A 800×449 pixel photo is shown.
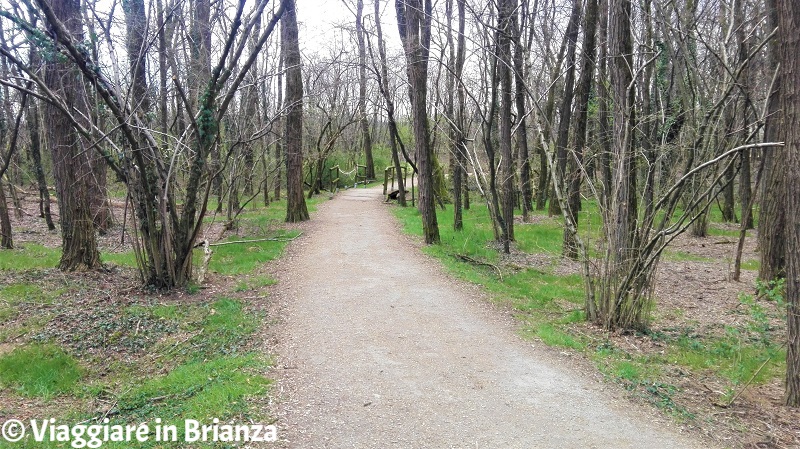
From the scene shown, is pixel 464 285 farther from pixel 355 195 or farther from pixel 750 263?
pixel 355 195

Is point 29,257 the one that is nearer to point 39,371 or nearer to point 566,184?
point 39,371

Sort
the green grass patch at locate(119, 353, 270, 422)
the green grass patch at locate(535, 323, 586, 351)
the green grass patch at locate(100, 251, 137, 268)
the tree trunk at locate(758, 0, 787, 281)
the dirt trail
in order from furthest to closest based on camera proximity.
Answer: the green grass patch at locate(100, 251, 137, 268) < the tree trunk at locate(758, 0, 787, 281) < the green grass patch at locate(535, 323, 586, 351) < the green grass patch at locate(119, 353, 270, 422) < the dirt trail

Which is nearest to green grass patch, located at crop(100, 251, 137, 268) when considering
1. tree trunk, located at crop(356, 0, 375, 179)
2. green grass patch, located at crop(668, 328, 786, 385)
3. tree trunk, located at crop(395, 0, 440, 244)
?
tree trunk, located at crop(395, 0, 440, 244)

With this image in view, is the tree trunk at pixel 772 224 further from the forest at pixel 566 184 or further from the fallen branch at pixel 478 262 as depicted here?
the fallen branch at pixel 478 262

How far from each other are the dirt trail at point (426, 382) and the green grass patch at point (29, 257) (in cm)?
484

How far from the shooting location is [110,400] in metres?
4.83

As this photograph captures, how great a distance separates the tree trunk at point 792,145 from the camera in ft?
13.4

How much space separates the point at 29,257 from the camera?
9.85 metres

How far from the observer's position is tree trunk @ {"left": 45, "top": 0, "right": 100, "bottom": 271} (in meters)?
8.39

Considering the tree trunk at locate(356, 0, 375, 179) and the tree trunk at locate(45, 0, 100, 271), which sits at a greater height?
the tree trunk at locate(356, 0, 375, 179)

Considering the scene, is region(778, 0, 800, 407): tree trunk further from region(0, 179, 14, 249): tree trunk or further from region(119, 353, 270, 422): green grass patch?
region(0, 179, 14, 249): tree trunk

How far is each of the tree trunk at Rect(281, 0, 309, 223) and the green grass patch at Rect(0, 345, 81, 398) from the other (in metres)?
10.0

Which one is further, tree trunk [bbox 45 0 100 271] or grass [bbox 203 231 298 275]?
grass [bbox 203 231 298 275]

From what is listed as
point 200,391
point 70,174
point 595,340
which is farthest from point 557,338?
point 70,174
